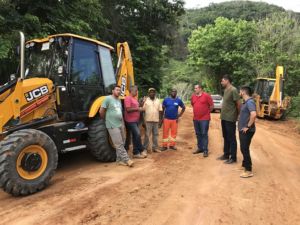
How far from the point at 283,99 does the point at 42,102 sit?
17.4 m

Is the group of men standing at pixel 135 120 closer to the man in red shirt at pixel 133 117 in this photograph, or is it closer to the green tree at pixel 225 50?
the man in red shirt at pixel 133 117

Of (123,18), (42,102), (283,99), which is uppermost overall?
(123,18)

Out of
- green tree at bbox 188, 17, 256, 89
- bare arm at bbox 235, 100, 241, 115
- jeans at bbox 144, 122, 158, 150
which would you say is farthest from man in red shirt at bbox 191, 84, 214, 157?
green tree at bbox 188, 17, 256, 89

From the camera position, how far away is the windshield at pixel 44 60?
7.13 m

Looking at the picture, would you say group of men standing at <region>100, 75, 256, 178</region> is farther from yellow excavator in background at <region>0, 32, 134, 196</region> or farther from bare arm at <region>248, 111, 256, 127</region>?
yellow excavator in background at <region>0, 32, 134, 196</region>

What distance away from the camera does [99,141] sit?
7.57 meters

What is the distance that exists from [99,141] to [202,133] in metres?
2.74

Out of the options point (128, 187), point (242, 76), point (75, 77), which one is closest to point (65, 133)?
point (75, 77)

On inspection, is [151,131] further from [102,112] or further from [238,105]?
[238,105]

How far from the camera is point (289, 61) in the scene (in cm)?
2794

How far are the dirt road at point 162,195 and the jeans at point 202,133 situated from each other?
671mm

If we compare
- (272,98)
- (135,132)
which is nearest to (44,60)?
(135,132)

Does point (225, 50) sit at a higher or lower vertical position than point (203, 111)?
higher

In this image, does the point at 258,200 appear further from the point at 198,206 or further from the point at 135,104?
the point at 135,104
